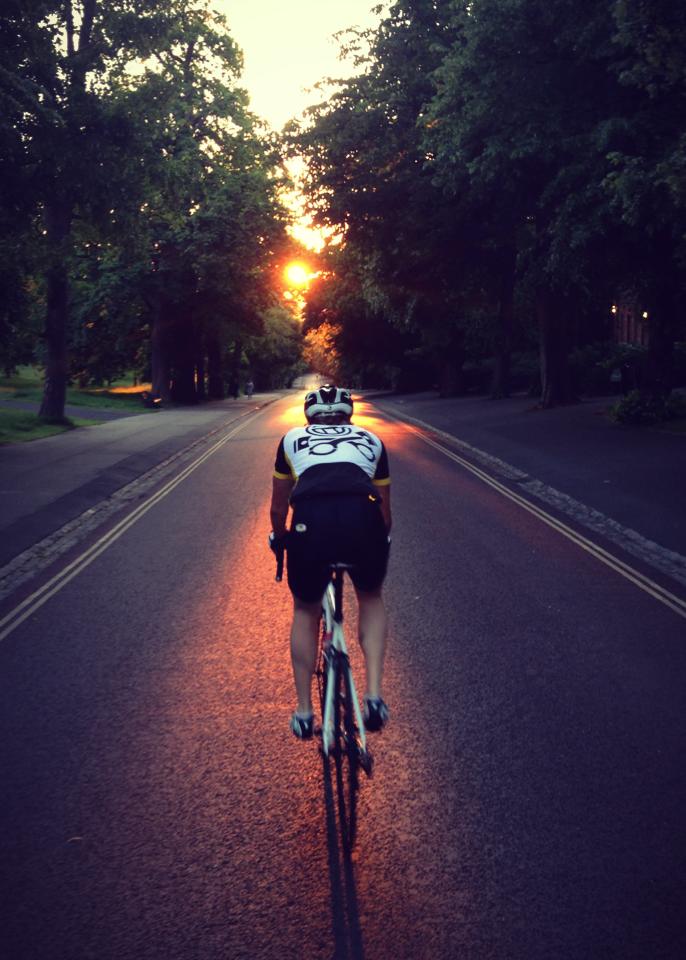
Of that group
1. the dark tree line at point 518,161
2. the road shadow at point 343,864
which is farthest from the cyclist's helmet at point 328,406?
the dark tree line at point 518,161

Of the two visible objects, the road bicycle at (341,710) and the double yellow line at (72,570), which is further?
the double yellow line at (72,570)

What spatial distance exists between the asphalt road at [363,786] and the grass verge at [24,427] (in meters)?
19.3

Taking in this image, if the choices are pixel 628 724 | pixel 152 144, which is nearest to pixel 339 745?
pixel 628 724

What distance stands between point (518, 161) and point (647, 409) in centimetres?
693

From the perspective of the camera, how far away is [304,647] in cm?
448

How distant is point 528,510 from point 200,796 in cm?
960

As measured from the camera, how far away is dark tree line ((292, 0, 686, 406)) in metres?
17.8

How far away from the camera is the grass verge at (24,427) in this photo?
26844 millimetres

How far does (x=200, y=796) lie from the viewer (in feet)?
14.8

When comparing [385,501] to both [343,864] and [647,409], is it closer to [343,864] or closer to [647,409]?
[343,864]

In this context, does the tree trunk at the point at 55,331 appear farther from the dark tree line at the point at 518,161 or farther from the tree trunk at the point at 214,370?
the tree trunk at the point at 214,370

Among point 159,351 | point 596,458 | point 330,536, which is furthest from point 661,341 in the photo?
point 159,351

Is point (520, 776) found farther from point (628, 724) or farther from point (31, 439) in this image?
point (31, 439)

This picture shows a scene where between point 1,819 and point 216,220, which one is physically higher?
point 216,220
